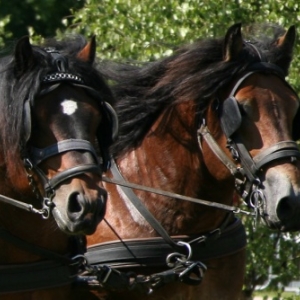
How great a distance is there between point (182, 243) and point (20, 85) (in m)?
1.45

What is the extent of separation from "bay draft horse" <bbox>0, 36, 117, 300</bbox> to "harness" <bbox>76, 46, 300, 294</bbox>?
1.80ft

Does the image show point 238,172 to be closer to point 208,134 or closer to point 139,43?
point 208,134

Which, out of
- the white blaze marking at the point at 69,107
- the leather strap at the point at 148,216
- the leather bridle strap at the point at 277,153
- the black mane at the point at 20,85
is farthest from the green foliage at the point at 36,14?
the white blaze marking at the point at 69,107

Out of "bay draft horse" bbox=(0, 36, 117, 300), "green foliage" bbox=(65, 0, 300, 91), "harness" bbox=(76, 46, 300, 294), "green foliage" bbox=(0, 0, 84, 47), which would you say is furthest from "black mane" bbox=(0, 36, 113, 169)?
"green foliage" bbox=(0, 0, 84, 47)

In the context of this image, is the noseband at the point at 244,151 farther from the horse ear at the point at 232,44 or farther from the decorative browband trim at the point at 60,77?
the decorative browband trim at the point at 60,77

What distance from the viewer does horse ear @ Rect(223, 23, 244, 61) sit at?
564 cm

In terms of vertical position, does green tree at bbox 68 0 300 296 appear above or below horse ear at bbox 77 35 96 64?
above

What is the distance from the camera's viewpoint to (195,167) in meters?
5.70

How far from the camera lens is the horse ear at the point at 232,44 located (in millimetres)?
5637

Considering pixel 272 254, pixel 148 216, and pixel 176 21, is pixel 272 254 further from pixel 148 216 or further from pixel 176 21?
pixel 148 216

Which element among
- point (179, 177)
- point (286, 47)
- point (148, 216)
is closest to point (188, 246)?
point (148, 216)

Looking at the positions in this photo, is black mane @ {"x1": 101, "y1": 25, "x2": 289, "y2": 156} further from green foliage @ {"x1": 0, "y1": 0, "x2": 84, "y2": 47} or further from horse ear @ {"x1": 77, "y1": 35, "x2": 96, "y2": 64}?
green foliage @ {"x1": 0, "y1": 0, "x2": 84, "y2": 47}

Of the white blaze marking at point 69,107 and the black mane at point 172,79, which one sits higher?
the black mane at point 172,79

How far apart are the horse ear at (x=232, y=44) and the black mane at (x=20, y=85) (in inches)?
39.4
